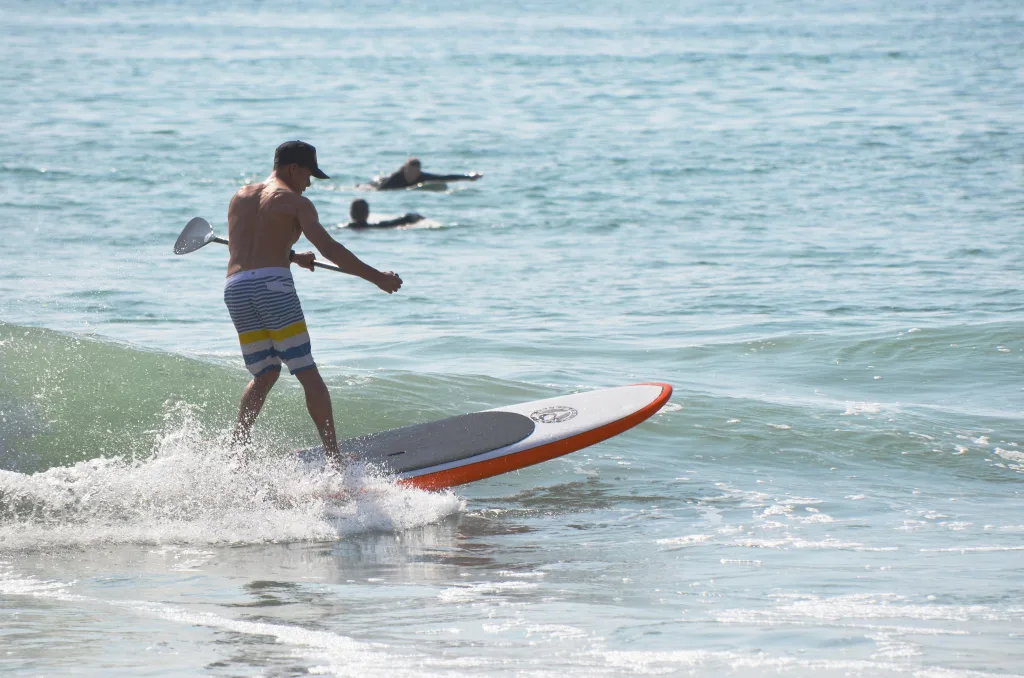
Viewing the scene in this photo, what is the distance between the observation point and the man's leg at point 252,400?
6418 millimetres

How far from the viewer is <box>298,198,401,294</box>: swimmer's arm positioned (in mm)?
6031

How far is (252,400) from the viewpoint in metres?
6.43

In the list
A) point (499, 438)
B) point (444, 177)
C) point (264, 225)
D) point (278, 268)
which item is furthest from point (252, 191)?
point (444, 177)

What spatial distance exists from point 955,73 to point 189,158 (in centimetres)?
2567

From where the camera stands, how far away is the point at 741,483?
24.3ft

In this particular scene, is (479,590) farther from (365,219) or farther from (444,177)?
(444,177)

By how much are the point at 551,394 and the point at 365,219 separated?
9.87 m

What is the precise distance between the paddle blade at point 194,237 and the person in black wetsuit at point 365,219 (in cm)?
1153

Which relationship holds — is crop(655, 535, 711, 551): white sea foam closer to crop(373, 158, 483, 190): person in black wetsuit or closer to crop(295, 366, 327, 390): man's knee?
crop(295, 366, 327, 390): man's knee

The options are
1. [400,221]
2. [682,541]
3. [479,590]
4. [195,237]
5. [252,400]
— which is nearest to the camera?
[479,590]

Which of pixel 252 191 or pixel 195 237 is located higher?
pixel 252 191

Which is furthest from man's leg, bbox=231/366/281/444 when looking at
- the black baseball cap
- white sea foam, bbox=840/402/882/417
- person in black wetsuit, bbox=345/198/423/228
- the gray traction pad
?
person in black wetsuit, bbox=345/198/423/228

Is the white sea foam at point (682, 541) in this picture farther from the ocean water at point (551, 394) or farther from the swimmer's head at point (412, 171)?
the swimmer's head at point (412, 171)

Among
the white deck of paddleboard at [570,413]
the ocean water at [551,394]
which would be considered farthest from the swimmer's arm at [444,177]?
the white deck of paddleboard at [570,413]
